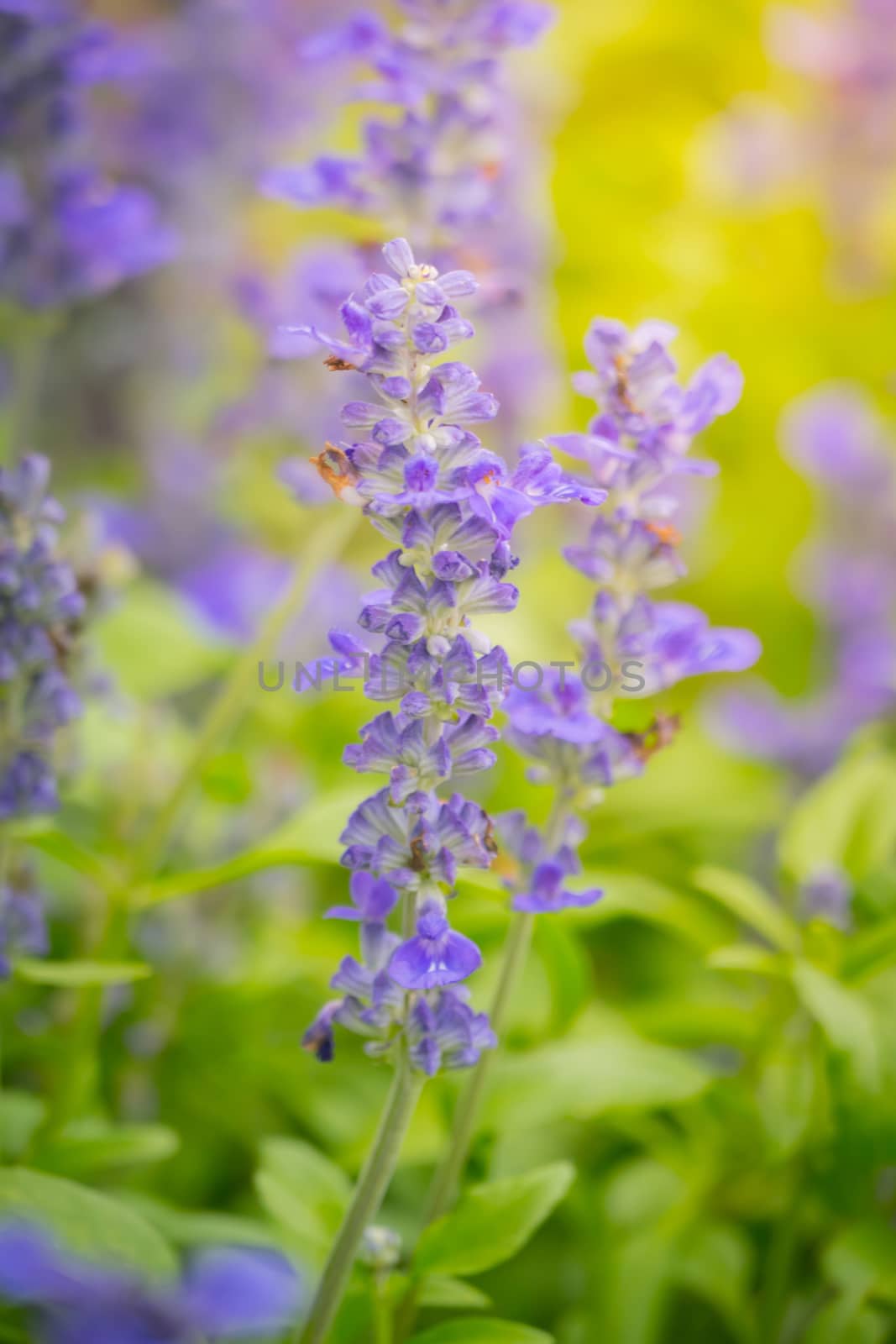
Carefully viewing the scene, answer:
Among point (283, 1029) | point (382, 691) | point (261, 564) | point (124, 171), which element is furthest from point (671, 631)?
point (124, 171)

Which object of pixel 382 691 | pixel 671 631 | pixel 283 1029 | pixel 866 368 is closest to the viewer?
pixel 382 691

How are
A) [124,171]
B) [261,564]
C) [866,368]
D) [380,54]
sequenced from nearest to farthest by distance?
[380,54] < [261,564] < [124,171] < [866,368]

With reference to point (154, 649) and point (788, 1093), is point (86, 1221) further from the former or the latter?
point (154, 649)

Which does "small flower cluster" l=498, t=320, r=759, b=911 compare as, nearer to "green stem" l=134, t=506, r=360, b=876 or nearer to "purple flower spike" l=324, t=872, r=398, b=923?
"purple flower spike" l=324, t=872, r=398, b=923

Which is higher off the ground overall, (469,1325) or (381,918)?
(381,918)

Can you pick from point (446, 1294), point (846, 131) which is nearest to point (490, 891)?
point (446, 1294)

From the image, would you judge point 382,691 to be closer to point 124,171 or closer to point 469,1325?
point 469,1325
